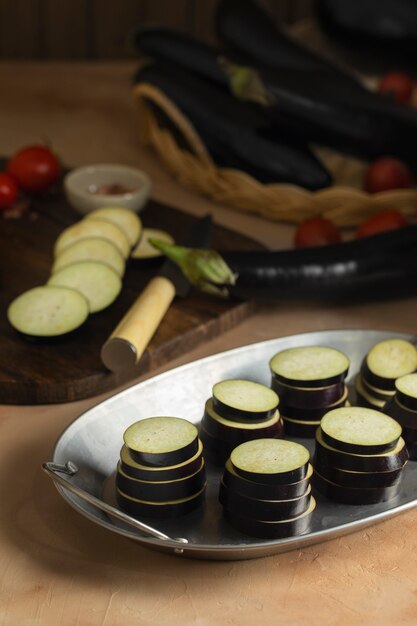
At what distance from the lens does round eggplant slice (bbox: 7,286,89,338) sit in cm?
149

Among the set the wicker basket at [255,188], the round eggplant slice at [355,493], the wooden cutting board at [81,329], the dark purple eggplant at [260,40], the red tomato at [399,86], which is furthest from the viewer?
the red tomato at [399,86]

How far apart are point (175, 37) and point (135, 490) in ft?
4.71

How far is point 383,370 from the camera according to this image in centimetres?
130

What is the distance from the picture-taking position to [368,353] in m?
1.34

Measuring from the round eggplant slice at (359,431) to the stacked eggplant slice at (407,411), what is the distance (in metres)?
0.06

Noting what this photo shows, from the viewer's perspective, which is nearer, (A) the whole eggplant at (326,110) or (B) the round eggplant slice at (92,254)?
(B) the round eggplant slice at (92,254)

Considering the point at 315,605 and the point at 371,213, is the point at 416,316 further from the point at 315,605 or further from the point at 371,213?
the point at 315,605

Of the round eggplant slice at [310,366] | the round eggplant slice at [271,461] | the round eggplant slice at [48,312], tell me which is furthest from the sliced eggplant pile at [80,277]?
the round eggplant slice at [271,461]

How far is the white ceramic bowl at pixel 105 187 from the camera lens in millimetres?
1924

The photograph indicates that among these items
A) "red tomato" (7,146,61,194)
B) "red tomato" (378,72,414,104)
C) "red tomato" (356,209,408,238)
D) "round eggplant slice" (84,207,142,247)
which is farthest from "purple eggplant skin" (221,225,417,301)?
"red tomato" (378,72,414,104)

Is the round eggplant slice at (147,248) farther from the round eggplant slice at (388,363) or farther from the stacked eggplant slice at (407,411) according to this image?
the stacked eggplant slice at (407,411)

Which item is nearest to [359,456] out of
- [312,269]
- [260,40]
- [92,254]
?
[312,269]


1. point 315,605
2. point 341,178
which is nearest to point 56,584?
point 315,605

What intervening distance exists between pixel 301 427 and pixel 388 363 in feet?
0.51
